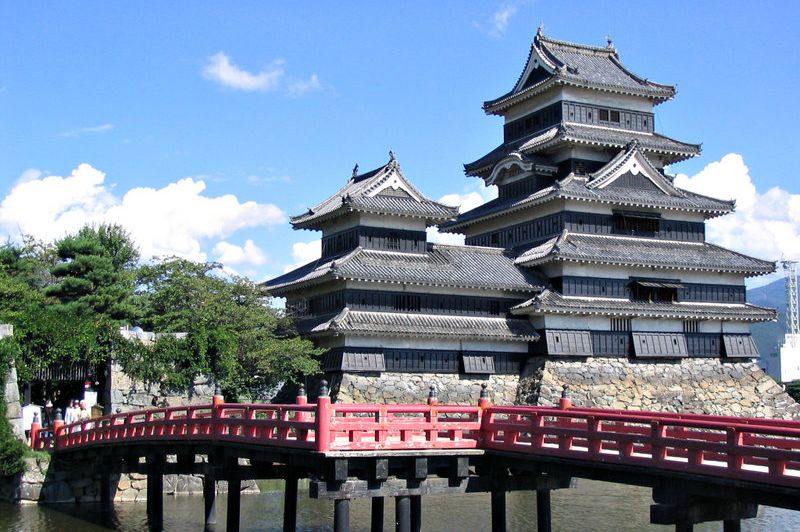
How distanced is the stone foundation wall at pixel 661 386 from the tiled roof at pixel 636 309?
7.92ft

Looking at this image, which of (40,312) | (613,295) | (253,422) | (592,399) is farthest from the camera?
(613,295)

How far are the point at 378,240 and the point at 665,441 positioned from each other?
31846 millimetres

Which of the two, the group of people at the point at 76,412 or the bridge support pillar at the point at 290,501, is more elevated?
the group of people at the point at 76,412

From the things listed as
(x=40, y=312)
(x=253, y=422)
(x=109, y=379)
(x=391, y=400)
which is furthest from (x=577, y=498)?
(x=40, y=312)

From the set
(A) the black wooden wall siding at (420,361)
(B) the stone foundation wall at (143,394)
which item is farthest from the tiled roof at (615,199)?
(B) the stone foundation wall at (143,394)

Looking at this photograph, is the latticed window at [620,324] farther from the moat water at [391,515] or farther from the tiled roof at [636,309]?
the moat water at [391,515]

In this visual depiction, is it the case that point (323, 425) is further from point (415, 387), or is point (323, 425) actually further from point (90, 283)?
point (90, 283)

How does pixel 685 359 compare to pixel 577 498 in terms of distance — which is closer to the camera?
pixel 577 498

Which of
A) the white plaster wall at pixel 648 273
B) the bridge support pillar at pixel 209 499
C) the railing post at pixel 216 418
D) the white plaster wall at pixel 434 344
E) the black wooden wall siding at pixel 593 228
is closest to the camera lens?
the railing post at pixel 216 418

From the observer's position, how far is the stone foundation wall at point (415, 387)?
45125 mm

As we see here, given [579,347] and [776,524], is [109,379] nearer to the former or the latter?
[579,347]

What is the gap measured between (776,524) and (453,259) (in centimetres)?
2301

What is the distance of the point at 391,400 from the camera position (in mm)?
45625

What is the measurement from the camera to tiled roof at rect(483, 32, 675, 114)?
55531 millimetres
